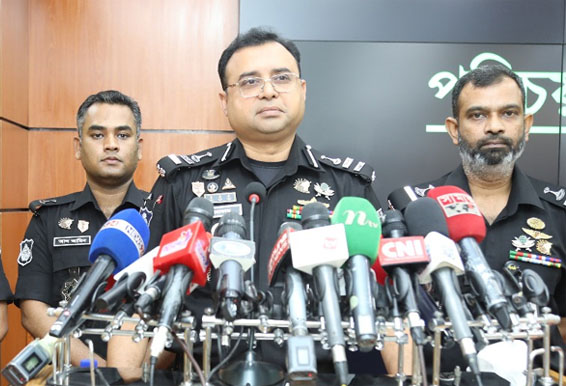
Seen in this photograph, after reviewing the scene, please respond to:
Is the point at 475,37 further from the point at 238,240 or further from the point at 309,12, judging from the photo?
the point at 238,240

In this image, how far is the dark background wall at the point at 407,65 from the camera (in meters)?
2.91

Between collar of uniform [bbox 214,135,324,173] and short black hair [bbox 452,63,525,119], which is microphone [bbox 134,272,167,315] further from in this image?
short black hair [bbox 452,63,525,119]

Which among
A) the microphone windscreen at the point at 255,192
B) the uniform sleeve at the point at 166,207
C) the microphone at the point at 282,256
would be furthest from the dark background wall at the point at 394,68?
the microphone at the point at 282,256

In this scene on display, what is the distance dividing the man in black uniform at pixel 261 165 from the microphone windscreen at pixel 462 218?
636 millimetres

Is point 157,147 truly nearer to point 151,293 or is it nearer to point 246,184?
point 246,184

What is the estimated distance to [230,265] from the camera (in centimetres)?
82

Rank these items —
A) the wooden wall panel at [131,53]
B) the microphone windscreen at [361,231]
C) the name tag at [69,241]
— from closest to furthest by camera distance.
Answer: the microphone windscreen at [361,231]
the name tag at [69,241]
the wooden wall panel at [131,53]

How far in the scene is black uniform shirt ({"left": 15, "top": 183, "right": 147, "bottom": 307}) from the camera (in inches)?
81.9

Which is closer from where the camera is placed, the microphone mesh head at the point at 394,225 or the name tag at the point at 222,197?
the microphone mesh head at the point at 394,225

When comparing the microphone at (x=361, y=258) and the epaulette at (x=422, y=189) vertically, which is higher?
the epaulette at (x=422, y=189)

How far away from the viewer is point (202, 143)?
309 cm

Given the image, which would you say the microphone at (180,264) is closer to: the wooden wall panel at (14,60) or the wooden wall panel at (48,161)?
the wooden wall panel at (14,60)

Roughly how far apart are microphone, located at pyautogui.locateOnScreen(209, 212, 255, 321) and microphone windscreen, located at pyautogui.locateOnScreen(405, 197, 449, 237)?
30cm

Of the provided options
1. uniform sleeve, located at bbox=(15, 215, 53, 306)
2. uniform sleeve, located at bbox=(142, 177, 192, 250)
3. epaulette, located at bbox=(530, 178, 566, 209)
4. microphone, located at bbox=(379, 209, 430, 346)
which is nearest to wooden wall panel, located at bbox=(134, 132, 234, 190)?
uniform sleeve, located at bbox=(15, 215, 53, 306)
